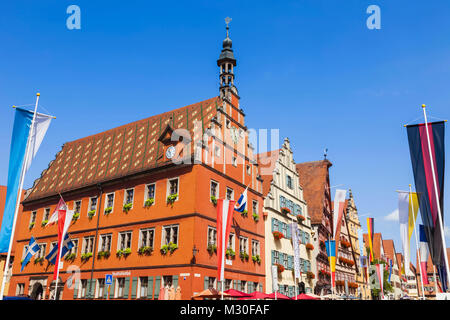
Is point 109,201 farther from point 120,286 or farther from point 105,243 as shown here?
point 120,286

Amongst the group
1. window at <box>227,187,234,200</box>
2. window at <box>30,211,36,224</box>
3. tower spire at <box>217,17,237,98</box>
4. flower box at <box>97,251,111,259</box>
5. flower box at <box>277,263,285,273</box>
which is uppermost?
tower spire at <box>217,17,237,98</box>

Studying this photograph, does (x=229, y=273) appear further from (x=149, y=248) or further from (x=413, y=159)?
(x=413, y=159)

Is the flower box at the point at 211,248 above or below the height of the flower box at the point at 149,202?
below

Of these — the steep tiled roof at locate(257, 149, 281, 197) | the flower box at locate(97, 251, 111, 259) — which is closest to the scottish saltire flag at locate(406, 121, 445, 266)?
the steep tiled roof at locate(257, 149, 281, 197)

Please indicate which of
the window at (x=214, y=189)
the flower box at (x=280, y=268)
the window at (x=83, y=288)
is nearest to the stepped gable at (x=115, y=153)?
the window at (x=214, y=189)

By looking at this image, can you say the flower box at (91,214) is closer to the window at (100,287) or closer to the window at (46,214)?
the window at (100,287)

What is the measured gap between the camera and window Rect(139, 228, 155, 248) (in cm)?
2694

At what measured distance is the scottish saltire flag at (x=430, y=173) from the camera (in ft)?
51.5

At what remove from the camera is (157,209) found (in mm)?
27328

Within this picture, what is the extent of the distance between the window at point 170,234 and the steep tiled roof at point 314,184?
21.8m

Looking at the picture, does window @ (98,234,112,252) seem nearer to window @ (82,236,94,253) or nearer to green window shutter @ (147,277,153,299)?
window @ (82,236,94,253)

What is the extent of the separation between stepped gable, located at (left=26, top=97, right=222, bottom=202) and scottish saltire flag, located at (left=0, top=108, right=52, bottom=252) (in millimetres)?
12119
